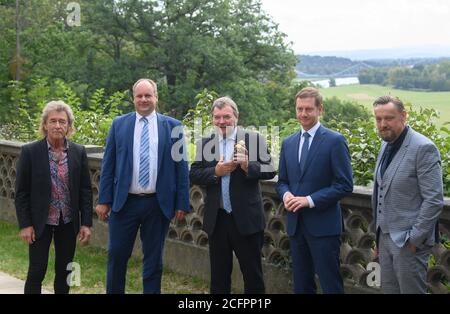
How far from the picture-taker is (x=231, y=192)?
17.9ft

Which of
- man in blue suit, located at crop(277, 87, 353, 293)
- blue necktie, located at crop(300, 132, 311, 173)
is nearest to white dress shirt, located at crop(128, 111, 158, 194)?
man in blue suit, located at crop(277, 87, 353, 293)

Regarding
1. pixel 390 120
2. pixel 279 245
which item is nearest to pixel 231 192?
pixel 279 245

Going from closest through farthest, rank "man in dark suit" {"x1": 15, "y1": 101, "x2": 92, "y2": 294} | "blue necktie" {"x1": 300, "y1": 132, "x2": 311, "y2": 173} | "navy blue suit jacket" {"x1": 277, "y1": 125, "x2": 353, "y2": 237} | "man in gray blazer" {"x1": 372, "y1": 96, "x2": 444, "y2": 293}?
"man in gray blazer" {"x1": 372, "y1": 96, "x2": 444, "y2": 293} < "navy blue suit jacket" {"x1": 277, "y1": 125, "x2": 353, "y2": 237} < "blue necktie" {"x1": 300, "y1": 132, "x2": 311, "y2": 173} < "man in dark suit" {"x1": 15, "y1": 101, "x2": 92, "y2": 294}

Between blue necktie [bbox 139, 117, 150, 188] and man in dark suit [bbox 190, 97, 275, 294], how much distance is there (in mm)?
354

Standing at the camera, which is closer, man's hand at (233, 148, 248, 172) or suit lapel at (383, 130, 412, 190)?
suit lapel at (383, 130, 412, 190)

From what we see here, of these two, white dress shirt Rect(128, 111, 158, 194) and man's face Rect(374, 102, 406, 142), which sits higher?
man's face Rect(374, 102, 406, 142)

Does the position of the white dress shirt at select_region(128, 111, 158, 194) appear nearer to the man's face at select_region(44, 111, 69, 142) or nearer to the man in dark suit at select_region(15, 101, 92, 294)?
the man in dark suit at select_region(15, 101, 92, 294)

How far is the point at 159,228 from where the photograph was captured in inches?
221

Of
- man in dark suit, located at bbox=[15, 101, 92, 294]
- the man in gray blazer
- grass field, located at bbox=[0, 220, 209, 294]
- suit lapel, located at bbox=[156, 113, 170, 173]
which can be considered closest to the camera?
the man in gray blazer

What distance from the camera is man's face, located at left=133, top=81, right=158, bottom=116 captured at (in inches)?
215

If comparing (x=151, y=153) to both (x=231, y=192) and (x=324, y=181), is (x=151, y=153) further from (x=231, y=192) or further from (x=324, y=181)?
(x=324, y=181)

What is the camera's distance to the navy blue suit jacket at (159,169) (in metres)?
5.50

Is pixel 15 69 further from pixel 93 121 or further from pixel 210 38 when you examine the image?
pixel 210 38
